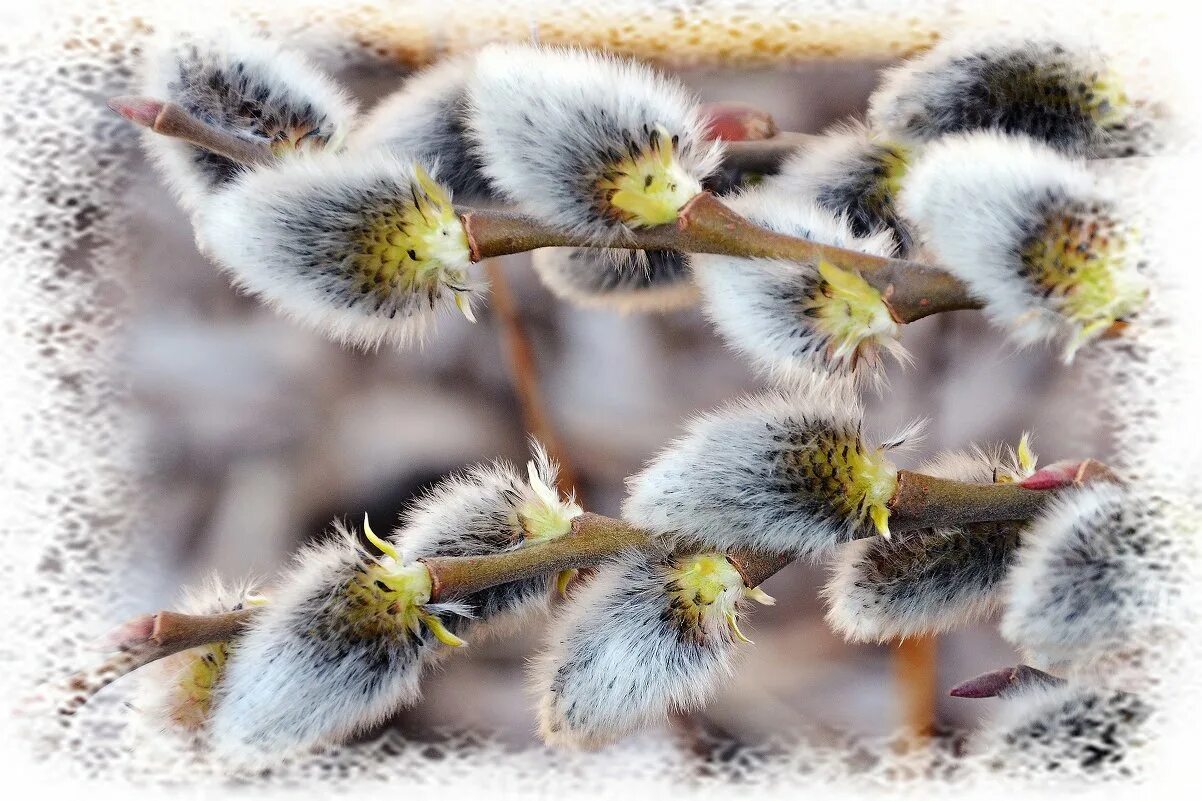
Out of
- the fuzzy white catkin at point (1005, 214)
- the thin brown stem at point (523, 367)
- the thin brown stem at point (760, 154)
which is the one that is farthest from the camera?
the thin brown stem at point (523, 367)

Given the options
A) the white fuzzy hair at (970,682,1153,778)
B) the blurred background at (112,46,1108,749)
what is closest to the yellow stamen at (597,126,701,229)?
the white fuzzy hair at (970,682,1153,778)

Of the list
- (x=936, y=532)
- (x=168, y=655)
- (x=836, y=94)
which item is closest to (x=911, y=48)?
(x=836, y=94)

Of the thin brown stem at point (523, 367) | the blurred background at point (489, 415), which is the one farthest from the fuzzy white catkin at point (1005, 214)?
the thin brown stem at point (523, 367)

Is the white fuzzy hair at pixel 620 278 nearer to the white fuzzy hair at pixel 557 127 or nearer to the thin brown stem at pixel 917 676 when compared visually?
the white fuzzy hair at pixel 557 127

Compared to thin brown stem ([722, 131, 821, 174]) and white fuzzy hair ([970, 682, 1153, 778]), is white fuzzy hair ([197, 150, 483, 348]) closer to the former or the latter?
thin brown stem ([722, 131, 821, 174])

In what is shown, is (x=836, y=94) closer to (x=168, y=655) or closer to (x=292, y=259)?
(x=292, y=259)

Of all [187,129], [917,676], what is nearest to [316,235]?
[187,129]

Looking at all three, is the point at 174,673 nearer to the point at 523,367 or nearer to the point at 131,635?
the point at 131,635
